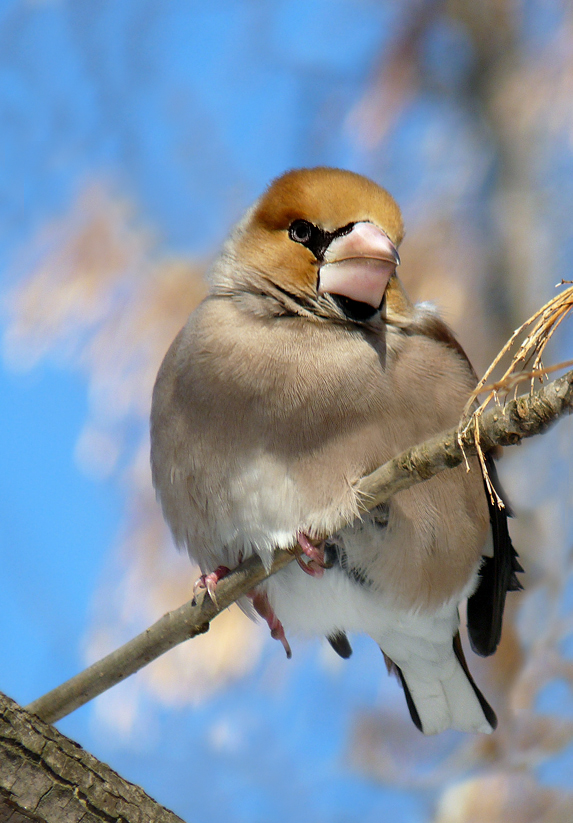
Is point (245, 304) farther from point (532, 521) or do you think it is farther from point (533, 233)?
point (533, 233)

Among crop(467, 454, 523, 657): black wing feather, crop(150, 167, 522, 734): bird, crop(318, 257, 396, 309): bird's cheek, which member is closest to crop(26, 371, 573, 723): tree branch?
crop(150, 167, 522, 734): bird

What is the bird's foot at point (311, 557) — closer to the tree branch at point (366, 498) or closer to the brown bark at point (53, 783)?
the tree branch at point (366, 498)

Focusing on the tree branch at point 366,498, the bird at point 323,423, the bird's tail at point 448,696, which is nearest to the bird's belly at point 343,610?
the bird at point 323,423

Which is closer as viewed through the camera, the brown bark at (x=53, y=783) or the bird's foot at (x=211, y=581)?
the brown bark at (x=53, y=783)

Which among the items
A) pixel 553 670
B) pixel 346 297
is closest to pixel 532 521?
pixel 553 670

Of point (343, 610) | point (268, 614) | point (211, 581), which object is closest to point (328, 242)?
point (211, 581)

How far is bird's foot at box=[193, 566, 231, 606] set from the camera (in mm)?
2209

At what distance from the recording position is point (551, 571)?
377 centimetres

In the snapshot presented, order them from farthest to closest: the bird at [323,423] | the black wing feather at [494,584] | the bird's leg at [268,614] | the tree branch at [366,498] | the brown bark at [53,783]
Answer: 1. the bird's leg at [268,614]
2. the black wing feather at [494,584]
3. the bird at [323,423]
4. the brown bark at [53,783]
5. the tree branch at [366,498]

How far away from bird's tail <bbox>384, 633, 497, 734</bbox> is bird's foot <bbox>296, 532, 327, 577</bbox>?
2.57 feet

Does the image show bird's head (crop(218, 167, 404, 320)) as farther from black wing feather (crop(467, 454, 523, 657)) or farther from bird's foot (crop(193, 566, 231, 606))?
bird's foot (crop(193, 566, 231, 606))

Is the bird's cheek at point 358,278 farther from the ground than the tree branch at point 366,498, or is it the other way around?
the bird's cheek at point 358,278

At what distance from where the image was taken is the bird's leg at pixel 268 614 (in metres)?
2.90

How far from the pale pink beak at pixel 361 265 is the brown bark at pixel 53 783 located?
→ 1425mm
